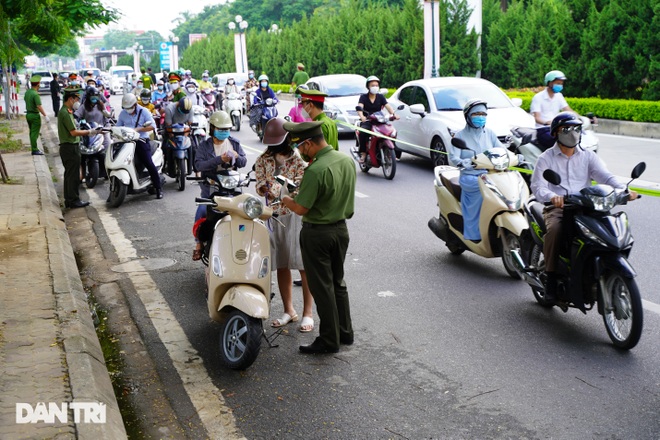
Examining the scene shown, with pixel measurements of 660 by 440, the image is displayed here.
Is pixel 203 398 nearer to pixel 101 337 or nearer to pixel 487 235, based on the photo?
pixel 101 337

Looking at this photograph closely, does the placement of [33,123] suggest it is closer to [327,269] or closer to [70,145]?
[70,145]

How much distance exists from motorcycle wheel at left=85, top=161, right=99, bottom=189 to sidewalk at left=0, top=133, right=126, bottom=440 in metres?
4.00

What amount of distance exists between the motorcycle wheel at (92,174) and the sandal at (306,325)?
28.9 ft

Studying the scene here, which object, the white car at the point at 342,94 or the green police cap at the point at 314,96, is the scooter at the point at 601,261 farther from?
the white car at the point at 342,94

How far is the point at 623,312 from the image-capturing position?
5.67 metres

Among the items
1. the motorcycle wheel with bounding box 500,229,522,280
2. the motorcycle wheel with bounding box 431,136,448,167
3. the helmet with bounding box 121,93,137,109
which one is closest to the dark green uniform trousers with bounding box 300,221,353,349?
the motorcycle wheel with bounding box 500,229,522,280

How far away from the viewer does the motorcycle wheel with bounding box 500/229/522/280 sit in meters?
7.39

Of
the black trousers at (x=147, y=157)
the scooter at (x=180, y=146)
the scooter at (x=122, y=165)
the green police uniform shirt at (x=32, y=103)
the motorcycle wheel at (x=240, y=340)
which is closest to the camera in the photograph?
the motorcycle wheel at (x=240, y=340)

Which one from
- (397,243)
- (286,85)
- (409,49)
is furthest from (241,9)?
(397,243)

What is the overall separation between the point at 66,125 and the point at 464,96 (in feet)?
23.3

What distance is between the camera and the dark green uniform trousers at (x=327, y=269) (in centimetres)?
567

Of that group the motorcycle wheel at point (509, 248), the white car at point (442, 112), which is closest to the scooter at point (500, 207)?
the motorcycle wheel at point (509, 248)

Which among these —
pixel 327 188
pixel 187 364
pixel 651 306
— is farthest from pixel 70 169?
pixel 651 306

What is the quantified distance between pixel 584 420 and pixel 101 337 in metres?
3.75
